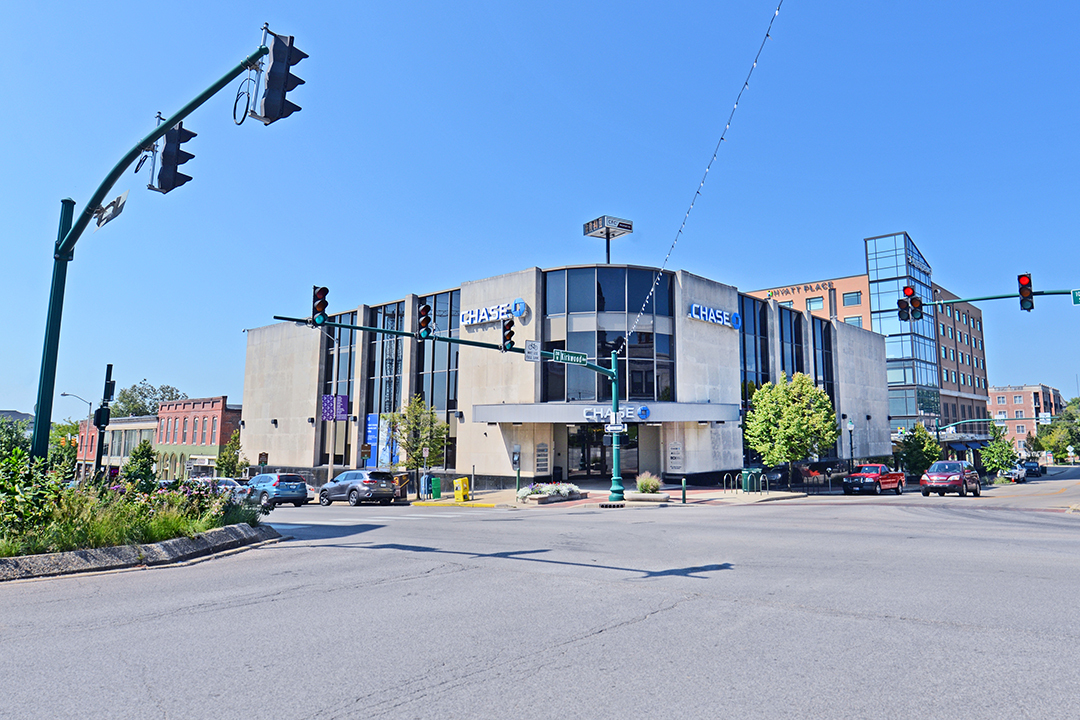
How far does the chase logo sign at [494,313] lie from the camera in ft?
122

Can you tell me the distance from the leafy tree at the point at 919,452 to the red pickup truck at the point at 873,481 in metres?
18.4

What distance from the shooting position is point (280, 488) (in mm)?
29984

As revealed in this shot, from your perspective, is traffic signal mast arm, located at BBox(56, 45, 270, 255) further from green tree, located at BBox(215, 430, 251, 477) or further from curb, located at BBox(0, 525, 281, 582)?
green tree, located at BBox(215, 430, 251, 477)

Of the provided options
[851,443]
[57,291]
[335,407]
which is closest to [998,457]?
[851,443]

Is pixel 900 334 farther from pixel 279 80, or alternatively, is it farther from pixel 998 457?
pixel 279 80

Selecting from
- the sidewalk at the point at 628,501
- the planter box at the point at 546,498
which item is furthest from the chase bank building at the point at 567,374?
the planter box at the point at 546,498

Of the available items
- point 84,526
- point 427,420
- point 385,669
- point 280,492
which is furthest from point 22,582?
point 427,420

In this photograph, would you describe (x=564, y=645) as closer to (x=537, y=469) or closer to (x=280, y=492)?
(x=280, y=492)

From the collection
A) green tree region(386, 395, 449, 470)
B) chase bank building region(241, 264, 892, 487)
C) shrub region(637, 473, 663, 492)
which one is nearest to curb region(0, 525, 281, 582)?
chase bank building region(241, 264, 892, 487)

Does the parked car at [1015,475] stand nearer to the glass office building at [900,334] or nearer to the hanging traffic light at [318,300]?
the glass office building at [900,334]

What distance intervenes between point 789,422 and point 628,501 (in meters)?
14.3

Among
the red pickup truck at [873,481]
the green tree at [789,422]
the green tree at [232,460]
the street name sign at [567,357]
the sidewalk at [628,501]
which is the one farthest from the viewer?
the green tree at [232,460]

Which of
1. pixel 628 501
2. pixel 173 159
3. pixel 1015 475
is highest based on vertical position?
pixel 173 159

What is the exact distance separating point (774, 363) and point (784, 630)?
136 ft
